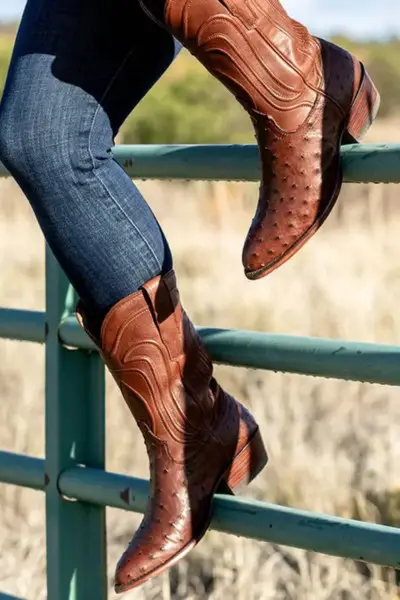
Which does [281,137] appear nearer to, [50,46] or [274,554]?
[50,46]

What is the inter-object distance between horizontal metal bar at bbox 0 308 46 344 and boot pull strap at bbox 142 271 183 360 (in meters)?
0.58

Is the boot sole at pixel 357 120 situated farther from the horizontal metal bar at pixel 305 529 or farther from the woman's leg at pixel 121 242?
the horizontal metal bar at pixel 305 529

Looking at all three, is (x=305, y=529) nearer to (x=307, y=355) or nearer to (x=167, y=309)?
(x=307, y=355)

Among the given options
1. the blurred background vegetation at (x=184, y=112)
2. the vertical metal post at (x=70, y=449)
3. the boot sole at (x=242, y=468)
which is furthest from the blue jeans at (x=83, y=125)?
the blurred background vegetation at (x=184, y=112)

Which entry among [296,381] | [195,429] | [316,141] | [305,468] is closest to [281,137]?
[316,141]

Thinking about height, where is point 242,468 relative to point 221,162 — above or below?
below

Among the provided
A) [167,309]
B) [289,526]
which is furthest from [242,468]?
[167,309]

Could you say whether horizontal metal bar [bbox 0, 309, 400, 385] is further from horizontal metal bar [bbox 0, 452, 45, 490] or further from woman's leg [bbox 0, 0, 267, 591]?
horizontal metal bar [bbox 0, 452, 45, 490]

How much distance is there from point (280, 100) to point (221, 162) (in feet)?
0.87

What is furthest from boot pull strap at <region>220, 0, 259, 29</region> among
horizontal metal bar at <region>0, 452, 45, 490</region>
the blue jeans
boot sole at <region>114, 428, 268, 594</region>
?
horizontal metal bar at <region>0, 452, 45, 490</region>

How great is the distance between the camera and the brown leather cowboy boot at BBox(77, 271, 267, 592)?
1.75 meters

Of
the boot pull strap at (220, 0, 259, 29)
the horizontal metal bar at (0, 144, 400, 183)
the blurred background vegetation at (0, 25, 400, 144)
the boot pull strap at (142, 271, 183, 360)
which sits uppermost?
the blurred background vegetation at (0, 25, 400, 144)

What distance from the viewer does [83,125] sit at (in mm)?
1664

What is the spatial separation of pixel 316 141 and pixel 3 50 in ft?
57.7
